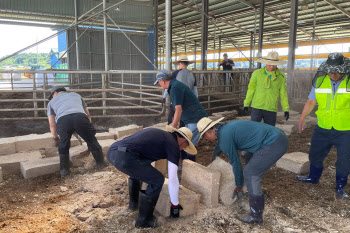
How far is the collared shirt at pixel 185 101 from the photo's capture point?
404 cm

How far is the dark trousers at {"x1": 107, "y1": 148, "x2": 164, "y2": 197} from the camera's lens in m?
2.97

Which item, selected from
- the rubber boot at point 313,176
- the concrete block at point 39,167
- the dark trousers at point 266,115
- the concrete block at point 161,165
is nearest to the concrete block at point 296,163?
the rubber boot at point 313,176

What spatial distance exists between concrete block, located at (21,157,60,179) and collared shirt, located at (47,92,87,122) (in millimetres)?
677

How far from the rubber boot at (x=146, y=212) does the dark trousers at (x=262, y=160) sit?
1.02m

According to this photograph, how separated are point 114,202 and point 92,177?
0.95m

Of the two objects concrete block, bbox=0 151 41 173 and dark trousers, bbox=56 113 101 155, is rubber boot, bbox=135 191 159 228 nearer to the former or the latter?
dark trousers, bbox=56 113 101 155

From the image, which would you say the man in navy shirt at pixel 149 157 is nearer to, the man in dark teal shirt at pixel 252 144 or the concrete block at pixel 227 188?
the man in dark teal shirt at pixel 252 144

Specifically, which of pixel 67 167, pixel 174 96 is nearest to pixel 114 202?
pixel 67 167

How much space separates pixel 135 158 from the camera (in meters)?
2.99

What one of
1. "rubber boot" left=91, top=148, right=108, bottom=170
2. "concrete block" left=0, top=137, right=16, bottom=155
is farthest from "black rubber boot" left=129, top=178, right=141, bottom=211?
"concrete block" left=0, top=137, right=16, bottom=155

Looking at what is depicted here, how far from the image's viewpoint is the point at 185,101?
4180 mm

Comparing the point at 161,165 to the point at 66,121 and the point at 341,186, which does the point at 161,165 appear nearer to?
the point at 66,121

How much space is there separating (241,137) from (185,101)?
134 centimetres

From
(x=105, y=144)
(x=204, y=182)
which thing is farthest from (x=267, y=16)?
(x=204, y=182)
